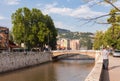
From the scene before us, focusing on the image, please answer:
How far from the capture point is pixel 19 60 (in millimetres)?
57969

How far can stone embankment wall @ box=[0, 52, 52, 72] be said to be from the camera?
162 feet

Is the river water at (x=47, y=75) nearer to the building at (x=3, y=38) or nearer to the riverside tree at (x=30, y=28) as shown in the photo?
the building at (x=3, y=38)

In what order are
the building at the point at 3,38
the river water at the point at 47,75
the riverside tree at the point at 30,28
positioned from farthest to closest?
A: the riverside tree at the point at 30,28 < the building at the point at 3,38 < the river water at the point at 47,75

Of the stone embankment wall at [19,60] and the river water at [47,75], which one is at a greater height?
the stone embankment wall at [19,60]

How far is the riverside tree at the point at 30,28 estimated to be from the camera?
8225cm

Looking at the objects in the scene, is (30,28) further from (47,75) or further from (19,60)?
(47,75)

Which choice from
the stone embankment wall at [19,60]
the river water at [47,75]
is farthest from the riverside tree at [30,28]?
the river water at [47,75]

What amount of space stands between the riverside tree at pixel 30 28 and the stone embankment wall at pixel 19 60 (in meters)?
5.83

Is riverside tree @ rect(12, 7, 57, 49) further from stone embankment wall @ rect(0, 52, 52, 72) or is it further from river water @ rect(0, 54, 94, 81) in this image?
river water @ rect(0, 54, 94, 81)

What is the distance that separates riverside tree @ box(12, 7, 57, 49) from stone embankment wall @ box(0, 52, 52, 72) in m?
5.83

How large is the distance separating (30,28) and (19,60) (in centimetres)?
2785

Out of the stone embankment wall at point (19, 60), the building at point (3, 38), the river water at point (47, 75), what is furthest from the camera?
the building at point (3, 38)

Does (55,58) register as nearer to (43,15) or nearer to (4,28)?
(43,15)

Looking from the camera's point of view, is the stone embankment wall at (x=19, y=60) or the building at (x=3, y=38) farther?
the building at (x=3, y=38)
